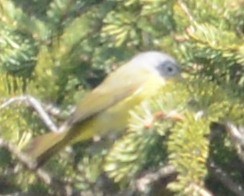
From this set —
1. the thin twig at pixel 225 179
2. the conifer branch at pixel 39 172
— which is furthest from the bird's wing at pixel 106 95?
the thin twig at pixel 225 179

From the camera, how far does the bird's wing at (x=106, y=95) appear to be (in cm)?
191

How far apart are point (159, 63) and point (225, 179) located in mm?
289

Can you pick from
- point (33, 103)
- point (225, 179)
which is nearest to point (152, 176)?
point (225, 179)

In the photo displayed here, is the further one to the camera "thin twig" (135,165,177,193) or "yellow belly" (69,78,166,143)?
"yellow belly" (69,78,166,143)

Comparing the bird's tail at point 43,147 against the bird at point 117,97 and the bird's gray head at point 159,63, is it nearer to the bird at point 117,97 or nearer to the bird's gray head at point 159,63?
the bird at point 117,97

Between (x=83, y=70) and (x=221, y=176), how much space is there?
36 centimetres

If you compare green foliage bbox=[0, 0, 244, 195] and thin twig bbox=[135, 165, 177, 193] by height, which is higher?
green foliage bbox=[0, 0, 244, 195]

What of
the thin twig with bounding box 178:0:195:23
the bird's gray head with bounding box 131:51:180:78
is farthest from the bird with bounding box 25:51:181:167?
the thin twig with bounding box 178:0:195:23

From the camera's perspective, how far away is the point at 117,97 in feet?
6.88

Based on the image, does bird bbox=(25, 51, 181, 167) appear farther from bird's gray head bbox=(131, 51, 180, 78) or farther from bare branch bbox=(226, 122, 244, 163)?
bare branch bbox=(226, 122, 244, 163)

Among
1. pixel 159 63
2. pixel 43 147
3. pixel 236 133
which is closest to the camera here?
pixel 236 133

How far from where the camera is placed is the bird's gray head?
6.31 ft

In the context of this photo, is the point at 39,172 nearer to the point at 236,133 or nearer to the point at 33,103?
the point at 33,103

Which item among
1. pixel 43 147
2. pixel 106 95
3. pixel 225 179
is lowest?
pixel 225 179
